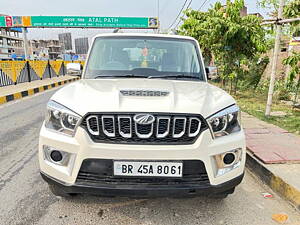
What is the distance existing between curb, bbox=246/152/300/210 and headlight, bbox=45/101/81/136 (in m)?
2.29

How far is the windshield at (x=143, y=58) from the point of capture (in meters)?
2.90

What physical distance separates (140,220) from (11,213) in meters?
1.18

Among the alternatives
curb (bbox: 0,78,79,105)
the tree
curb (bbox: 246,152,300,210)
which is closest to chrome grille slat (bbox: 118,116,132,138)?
curb (bbox: 246,152,300,210)

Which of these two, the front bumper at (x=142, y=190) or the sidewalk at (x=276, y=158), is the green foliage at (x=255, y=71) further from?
the front bumper at (x=142, y=190)

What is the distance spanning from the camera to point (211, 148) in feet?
6.13

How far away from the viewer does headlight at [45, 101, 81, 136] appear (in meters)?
1.90

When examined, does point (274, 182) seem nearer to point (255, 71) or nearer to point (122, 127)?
point (122, 127)

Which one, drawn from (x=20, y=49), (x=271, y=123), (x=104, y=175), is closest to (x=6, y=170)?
(x=104, y=175)

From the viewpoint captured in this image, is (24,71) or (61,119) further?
(24,71)

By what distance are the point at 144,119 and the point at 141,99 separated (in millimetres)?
205

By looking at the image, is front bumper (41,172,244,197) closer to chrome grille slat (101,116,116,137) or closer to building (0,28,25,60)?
chrome grille slat (101,116,116,137)

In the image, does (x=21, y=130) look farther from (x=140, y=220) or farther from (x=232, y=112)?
(x=232, y=112)

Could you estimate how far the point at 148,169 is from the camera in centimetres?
184

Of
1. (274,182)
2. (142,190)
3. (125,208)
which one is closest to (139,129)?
(142,190)
